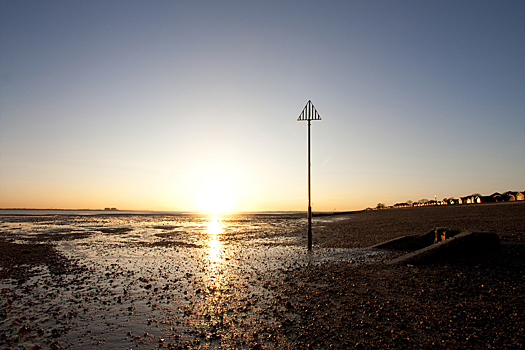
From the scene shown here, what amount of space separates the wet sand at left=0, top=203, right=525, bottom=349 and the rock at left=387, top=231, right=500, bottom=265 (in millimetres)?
560

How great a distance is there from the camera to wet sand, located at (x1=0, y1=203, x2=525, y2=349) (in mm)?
7152

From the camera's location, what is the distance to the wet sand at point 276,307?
7152 mm

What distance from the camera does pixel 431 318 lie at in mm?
8023

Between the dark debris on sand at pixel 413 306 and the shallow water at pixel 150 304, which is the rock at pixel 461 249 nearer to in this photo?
the dark debris on sand at pixel 413 306

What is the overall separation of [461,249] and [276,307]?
34.0 ft

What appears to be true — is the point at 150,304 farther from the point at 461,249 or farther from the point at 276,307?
the point at 461,249

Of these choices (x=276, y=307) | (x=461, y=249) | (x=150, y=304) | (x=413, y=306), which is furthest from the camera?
(x=461, y=249)

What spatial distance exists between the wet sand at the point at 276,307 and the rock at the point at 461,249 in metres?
0.56

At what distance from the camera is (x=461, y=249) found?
45.9ft

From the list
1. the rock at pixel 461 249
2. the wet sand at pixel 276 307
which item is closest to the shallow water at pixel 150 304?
the wet sand at pixel 276 307

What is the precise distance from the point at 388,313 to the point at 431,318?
1116mm

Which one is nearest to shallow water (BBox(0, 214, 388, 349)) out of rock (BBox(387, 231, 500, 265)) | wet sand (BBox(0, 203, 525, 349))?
wet sand (BBox(0, 203, 525, 349))

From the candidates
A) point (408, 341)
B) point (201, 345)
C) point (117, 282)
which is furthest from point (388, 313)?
point (117, 282)

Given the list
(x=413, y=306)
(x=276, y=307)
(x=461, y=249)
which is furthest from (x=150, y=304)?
(x=461, y=249)
